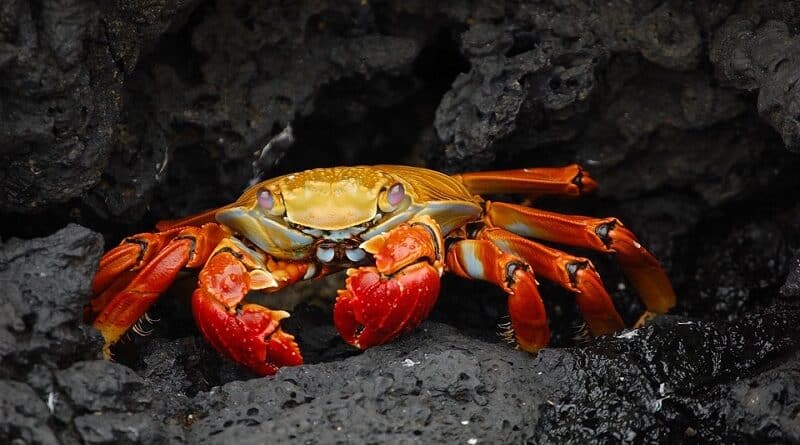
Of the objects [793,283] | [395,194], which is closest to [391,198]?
[395,194]

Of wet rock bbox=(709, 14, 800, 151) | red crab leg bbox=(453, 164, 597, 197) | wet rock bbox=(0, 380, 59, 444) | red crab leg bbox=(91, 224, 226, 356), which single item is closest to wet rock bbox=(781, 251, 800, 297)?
wet rock bbox=(709, 14, 800, 151)

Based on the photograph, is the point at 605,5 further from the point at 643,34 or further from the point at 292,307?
the point at 292,307

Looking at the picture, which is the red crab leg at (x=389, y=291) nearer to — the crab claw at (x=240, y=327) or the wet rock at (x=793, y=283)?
the crab claw at (x=240, y=327)

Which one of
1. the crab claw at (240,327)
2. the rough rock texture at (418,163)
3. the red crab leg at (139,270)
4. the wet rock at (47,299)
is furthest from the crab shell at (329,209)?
the wet rock at (47,299)

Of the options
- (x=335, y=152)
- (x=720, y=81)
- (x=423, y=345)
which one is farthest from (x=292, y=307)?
(x=720, y=81)

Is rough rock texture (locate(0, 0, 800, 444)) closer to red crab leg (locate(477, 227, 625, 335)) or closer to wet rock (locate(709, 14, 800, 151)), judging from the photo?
wet rock (locate(709, 14, 800, 151))
